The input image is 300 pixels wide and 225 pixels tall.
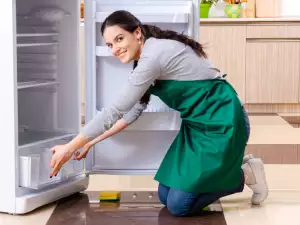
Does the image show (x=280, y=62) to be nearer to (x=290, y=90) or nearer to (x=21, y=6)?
(x=290, y=90)

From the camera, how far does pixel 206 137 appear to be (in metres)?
2.74

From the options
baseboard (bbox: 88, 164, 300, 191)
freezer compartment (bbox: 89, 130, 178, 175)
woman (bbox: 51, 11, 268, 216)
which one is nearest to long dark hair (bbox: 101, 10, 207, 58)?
woman (bbox: 51, 11, 268, 216)

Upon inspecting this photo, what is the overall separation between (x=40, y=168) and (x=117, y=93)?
63cm

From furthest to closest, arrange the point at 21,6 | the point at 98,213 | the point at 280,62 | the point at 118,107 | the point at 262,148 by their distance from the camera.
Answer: the point at 280,62 < the point at 262,148 < the point at 21,6 < the point at 98,213 < the point at 118,107

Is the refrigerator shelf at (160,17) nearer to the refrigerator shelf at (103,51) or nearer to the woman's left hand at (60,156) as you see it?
the refrigerator shelf at (103,51)

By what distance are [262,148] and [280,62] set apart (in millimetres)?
1583

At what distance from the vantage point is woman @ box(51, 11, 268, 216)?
8.65 ft

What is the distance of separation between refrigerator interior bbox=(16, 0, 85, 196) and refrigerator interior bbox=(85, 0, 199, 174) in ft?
0.54

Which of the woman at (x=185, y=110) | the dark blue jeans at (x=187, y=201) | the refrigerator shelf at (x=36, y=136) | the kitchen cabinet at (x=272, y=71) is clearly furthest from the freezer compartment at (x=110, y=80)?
the kitchen cabinet at (x=272, y=71)

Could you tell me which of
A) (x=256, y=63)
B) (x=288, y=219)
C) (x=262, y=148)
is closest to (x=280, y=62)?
(x=256, y=63)

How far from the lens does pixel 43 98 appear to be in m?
3.21

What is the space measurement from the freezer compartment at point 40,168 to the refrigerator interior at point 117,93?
0.83ft

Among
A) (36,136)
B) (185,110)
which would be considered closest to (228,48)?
(36,136)

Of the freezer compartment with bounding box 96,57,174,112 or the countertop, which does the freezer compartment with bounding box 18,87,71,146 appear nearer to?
the freezer compartment with bounding box 96,57,174,112
